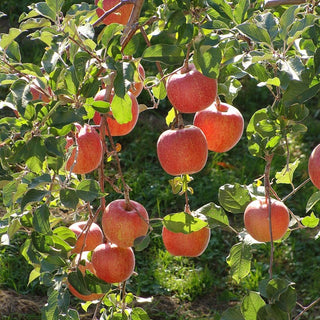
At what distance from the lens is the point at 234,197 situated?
138cm

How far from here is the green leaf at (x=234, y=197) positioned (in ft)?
4.48

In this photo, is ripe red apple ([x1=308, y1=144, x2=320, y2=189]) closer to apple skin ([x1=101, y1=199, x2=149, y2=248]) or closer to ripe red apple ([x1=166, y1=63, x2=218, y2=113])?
ripe red apple ([x1=166, y1=63, x2=218, y2=113])

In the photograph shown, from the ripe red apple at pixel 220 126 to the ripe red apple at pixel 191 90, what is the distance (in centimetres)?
18

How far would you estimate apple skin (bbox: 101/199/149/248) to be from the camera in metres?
1.25

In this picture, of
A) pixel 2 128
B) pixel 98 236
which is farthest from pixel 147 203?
pixel 2 128

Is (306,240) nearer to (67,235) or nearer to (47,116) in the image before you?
(67,235)

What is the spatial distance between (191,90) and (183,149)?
16cm

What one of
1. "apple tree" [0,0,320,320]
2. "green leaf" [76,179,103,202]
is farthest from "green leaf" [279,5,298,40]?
"green leaf" [76,179,103,202]

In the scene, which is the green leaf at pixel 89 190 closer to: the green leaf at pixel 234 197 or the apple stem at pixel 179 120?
the apple stem at pixel 179 120

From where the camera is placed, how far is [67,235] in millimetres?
1276

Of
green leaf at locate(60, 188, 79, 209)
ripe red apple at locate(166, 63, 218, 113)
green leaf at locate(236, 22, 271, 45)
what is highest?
green leaf at locate(236, 22, 271, 45)

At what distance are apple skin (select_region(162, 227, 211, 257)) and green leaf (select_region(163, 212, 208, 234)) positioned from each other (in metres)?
0.14

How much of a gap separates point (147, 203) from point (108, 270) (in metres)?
1.91

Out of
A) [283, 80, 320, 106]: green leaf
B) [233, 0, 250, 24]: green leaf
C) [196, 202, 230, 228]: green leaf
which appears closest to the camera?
[283, 80, 320, 106]: green leaf
